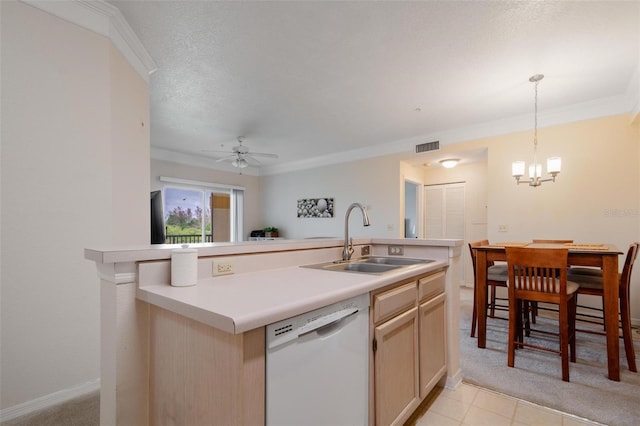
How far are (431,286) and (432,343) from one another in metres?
0.35

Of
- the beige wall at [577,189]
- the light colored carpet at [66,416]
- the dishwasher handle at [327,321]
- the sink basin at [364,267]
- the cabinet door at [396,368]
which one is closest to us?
the dishwasher handle at [327,321]

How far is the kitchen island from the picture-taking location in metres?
0.82

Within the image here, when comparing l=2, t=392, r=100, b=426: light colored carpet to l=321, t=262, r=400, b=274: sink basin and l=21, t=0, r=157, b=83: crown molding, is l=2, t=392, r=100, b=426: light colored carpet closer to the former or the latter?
l=321, t=262, r=400, b=274: sink basin

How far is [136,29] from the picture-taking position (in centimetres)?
223

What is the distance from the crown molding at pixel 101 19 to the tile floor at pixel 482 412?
3.25 m

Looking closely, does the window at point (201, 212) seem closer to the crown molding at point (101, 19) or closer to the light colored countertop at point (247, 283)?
the crown molding at point (101, 19)

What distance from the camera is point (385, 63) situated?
2.68m

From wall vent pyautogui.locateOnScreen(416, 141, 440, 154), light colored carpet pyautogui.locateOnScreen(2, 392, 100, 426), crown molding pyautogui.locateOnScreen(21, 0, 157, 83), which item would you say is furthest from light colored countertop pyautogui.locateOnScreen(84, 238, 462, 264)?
wall vent pyautogui.locateOnScreen(416, 141, 440, 154)

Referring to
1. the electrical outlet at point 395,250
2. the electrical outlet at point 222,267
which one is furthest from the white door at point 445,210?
the electrical outlet at point 222,267

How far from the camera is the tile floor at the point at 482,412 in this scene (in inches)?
65.6

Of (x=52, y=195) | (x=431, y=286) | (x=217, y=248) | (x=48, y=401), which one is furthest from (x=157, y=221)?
(x=431, y=286)

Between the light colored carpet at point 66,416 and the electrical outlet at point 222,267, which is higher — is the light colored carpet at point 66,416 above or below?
below

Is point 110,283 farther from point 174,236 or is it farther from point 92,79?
point 174,236

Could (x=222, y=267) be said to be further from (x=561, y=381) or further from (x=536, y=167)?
(x=536, y=167)
